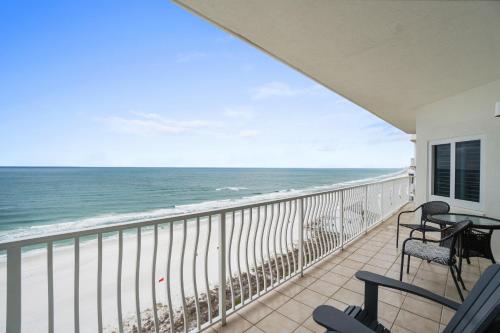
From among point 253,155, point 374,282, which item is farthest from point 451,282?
point 253,155

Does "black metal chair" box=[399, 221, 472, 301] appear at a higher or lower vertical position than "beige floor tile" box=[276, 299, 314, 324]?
higher

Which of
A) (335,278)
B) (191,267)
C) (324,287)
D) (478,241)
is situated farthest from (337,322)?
(478,241)

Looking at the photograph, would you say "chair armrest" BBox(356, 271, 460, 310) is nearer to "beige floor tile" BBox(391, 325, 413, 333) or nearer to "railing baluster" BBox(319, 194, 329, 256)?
"beige floor tile" BBox(391, 325, 413, 333)

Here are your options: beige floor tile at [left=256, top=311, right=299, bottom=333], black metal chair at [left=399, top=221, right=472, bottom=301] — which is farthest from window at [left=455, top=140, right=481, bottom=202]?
beige floor tile at [left=256, top=311, right=299, bottom=333]

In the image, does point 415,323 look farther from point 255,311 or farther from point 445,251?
point 255,311

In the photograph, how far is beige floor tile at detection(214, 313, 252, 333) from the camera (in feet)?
6.29

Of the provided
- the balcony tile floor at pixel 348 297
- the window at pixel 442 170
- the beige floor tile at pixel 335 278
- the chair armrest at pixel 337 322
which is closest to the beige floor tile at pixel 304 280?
the balcony tile floor at pixel 348 297

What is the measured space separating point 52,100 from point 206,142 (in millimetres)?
19138

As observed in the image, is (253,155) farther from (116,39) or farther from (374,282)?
(374,282)

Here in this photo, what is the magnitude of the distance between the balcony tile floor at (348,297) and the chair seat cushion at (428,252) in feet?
1.41

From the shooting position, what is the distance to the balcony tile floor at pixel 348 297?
1972mm

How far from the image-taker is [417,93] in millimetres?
3830

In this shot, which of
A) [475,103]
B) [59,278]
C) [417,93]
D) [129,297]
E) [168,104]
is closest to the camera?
[475,103]

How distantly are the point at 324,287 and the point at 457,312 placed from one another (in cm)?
155
